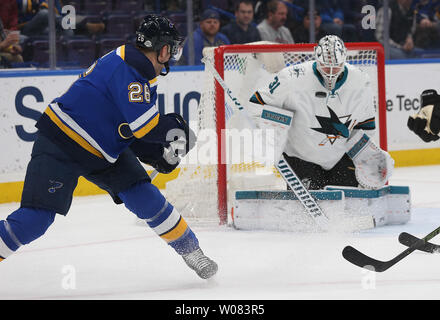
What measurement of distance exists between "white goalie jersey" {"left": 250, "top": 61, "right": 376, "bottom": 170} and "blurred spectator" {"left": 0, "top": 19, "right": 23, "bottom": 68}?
5.50ft

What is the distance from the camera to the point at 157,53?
2.64 metres

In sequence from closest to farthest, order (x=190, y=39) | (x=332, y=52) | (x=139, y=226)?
1. (x=332, y=52)
2. (x=139, y=226)
3. (x=190, y=39)

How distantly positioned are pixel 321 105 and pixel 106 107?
4.84 feet

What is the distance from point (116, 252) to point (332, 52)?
4.08 ft

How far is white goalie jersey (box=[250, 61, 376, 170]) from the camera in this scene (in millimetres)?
3824

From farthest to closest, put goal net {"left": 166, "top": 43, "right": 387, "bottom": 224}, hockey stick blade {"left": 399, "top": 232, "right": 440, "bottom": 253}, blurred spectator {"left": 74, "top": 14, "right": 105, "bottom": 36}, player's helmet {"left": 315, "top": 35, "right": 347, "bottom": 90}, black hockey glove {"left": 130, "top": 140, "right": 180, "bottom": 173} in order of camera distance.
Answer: blurred spectator {"left": 74, "top": 14, "right": 105, "bottom": 36} → goal net {"left": 166, "top": 43, "right": 387, "bottom": 224} → player's helmet {"left": 315, "top": 35, "right": 347, "bottom": 90} → hockey stick blade {"left": 399, "top": 232, "right": 440, "bottom": 253} → black hockey glove {"left": 130, "top": 140, "right": 180, "bottom": 173}

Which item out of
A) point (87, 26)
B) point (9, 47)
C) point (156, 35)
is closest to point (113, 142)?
point (156, 35)

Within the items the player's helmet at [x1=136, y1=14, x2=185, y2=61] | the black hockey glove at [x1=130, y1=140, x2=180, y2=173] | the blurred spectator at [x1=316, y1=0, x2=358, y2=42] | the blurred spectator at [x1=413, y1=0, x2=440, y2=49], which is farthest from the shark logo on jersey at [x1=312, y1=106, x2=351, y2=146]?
the blurred spectator at [x1=413, y1=0, x2=440, y2=49]

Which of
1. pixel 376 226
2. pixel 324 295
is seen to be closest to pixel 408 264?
pixel 324 295

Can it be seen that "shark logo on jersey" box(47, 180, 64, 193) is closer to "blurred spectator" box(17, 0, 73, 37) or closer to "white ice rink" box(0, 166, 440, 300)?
"white ice rink" box(0, 166, 440, 300)

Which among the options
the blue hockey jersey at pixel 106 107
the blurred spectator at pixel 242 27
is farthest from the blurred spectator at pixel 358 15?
the blue hockey jersey at pixel 106 107

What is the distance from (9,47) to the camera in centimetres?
491

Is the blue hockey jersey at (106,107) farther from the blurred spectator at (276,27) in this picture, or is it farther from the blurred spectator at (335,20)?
the blurred spectator at (335,20)
